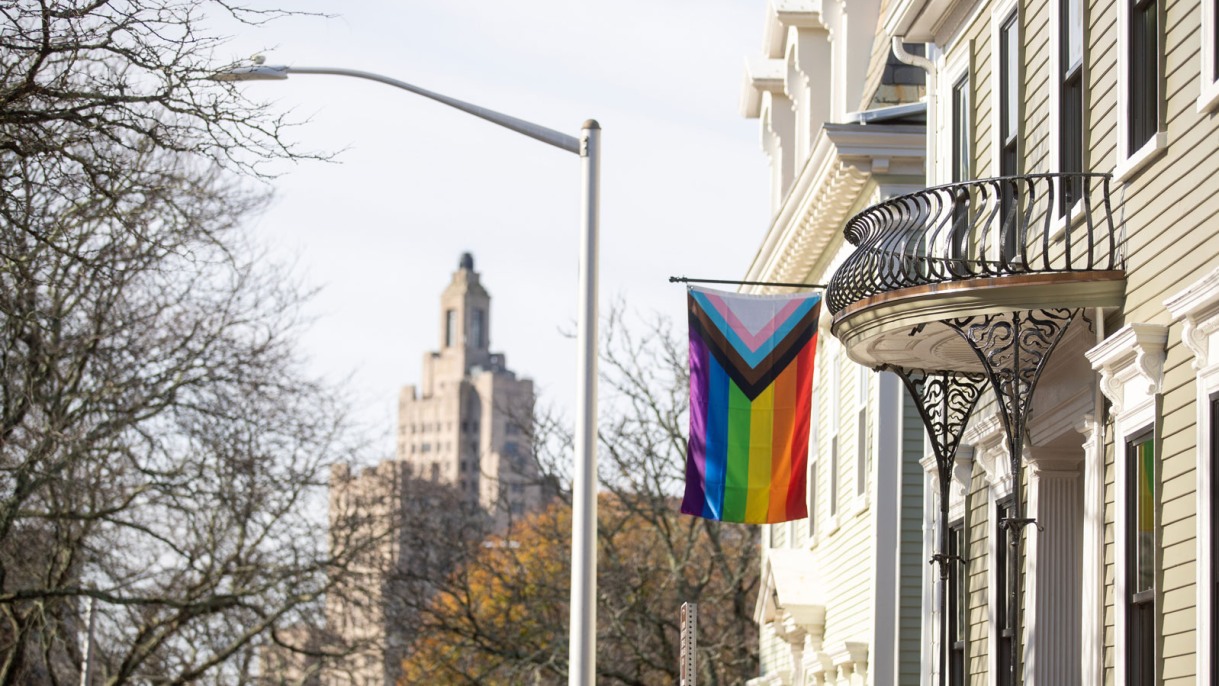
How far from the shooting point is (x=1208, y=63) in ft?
34.3

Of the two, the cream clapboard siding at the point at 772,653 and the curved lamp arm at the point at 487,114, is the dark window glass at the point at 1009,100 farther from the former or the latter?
the cream clapboard siding at the point at 772,653

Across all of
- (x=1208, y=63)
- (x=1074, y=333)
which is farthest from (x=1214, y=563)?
(x=1074, y=333)

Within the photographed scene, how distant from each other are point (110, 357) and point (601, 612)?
50.8 feet

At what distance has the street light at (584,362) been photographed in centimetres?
1389

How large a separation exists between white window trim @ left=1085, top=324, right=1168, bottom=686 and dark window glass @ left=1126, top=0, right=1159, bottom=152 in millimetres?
1220

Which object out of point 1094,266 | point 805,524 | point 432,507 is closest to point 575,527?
point 1094,266

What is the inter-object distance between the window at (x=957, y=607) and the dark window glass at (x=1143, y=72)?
4.99 metres

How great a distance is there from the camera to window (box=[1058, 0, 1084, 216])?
13.0m

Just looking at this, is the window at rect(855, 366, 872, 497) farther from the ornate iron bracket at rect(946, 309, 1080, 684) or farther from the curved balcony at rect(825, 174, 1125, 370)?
the ornate iron bracket at rect(946, 309, 1080, 684)

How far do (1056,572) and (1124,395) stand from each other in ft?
8.01

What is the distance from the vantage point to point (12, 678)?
3023 centimetres

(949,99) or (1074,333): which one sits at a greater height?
(949,99)

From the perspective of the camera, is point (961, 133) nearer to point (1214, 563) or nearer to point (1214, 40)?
point (1214, 40)

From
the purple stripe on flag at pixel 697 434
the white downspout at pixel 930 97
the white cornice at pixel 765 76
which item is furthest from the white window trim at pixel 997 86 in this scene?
the white cornice at pixel 765 76
